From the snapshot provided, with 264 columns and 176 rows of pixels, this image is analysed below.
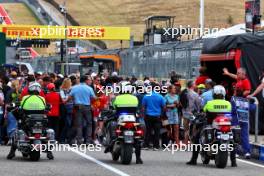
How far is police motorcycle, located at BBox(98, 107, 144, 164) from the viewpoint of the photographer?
1730 cm

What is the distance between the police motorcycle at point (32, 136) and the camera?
17.6 m

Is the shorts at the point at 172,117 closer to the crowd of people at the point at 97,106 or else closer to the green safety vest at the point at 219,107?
the crowd of people at the point at 97,106

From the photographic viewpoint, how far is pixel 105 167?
16781 mm

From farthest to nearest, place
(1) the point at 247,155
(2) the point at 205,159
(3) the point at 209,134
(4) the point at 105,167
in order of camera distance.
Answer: (1) the point at 247,155 < (2) the point at 205,159 < (3) the point at 209,134 < (4) the point at 105,167

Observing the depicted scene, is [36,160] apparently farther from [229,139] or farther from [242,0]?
[242,0]

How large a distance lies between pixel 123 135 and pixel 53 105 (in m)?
5.81

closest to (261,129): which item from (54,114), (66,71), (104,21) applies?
(54,114)

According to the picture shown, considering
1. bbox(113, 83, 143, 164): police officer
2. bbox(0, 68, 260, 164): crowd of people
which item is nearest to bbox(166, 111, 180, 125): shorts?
bbox(0, 68, 260, 164): crowd of people

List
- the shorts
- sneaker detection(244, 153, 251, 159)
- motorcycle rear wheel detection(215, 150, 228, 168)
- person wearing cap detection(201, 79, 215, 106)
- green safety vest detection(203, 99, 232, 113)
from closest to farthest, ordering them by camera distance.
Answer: motorcycle rear wheel detection(215, 150, 228, 168) < green safety vest detection(203, 99, 232, 113) < sneaker detection(244, 153, 251, 159) < person wearing cap detection(201, 79, 215, 106) < the shorts

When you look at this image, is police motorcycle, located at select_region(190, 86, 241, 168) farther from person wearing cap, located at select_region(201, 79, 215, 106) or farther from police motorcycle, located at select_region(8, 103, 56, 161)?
police motorcycle, located at select_region(8, 103, 56, 161)

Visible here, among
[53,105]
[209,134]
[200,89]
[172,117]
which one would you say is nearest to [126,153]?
[209,134]

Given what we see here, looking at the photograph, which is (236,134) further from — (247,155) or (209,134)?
(247,155)

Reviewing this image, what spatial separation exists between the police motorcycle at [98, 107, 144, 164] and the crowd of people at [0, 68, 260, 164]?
311 cm

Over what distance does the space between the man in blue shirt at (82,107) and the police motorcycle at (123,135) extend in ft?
13.9
